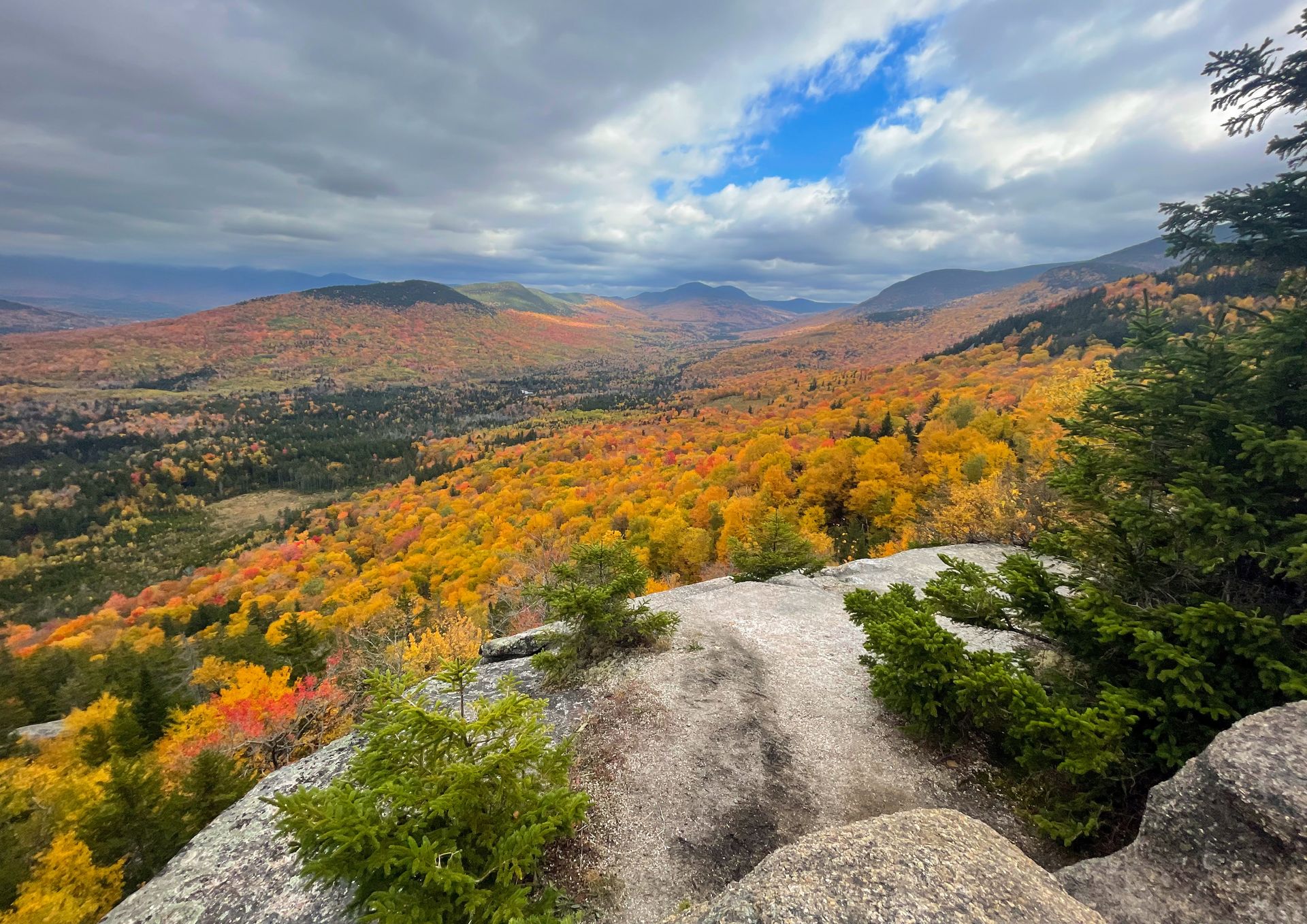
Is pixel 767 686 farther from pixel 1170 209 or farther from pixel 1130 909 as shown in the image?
pixel 1170 209

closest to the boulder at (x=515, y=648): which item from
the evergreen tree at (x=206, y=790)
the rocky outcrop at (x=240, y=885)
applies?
the rocky outcrop at (x=240, y=885)

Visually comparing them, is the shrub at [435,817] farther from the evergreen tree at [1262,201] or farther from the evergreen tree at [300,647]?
the evergreen tree at [300,647]

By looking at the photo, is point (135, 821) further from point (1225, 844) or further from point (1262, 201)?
point (1262, 201)

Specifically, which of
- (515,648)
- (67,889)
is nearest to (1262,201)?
(515,648)

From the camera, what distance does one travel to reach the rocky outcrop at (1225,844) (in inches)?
201

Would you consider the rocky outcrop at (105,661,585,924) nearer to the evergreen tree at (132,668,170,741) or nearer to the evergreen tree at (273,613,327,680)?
the evergreen tree at (273,613,327,680)

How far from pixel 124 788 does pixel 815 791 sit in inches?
829

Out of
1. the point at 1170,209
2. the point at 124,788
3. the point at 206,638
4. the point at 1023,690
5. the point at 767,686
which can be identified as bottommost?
the point at 206,638

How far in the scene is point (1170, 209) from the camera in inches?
380

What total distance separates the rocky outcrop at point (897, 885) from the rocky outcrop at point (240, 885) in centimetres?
619

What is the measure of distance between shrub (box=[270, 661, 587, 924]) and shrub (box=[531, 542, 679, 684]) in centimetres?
556

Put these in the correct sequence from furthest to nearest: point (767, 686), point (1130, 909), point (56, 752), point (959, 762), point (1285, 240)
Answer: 1. point (56, 752)
2. point (767, 686)
3. point (959, 762)
4. point (1285, 240)
5. point (1130, 909)

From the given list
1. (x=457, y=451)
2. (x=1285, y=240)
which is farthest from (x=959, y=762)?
(x=457, y=451)

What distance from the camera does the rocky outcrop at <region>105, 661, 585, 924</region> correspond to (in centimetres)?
777
